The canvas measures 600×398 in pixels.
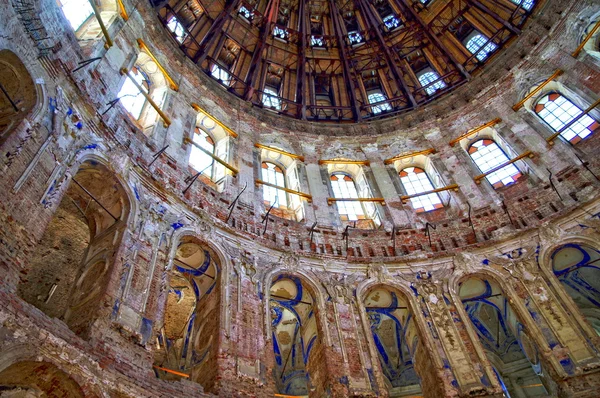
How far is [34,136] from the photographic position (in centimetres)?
848

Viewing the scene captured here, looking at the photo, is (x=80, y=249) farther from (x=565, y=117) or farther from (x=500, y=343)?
(x=565, y=117)

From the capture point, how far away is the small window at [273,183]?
55.0 ft

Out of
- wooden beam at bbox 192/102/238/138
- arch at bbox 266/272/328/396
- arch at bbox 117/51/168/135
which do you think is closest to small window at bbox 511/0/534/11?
wooden beam at bbox 192/102/238/138

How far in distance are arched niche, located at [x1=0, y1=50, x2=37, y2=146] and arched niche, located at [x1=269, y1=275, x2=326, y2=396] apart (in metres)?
7.90

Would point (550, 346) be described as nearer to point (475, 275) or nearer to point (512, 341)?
point (475, 275)

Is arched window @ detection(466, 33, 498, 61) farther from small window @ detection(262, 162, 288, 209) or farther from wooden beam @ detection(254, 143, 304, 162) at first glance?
small window @ detection(262, 162, 288, 209)

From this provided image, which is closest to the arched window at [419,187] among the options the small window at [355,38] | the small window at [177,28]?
the small window at [355,38]

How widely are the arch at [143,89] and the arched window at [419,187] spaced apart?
34.8ft

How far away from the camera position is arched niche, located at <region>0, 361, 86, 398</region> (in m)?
6.38

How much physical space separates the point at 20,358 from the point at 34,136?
440cm

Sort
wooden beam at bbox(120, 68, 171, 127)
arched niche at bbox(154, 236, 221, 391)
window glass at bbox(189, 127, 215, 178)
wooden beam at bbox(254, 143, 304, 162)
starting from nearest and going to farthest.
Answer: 1. arched niche at bbox(154, 236, 221, 391)
2. wooden beam at bbox(120, 68, 171, 127)
3. window glass at bbox(189, 127, 215, 178)
4. wooden beam at bbox(254, 143, 304, 162)

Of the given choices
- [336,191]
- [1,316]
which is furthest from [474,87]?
[1,316]

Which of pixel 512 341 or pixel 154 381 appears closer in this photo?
pixel 154 381

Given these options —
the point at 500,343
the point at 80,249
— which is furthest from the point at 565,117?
the point at 80,249
